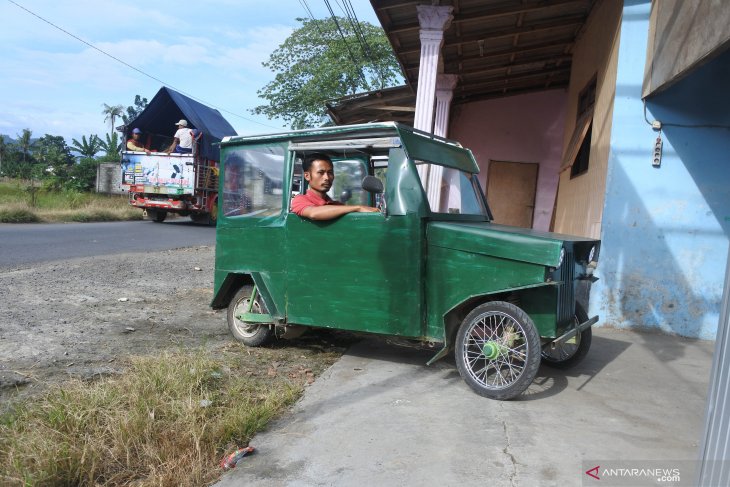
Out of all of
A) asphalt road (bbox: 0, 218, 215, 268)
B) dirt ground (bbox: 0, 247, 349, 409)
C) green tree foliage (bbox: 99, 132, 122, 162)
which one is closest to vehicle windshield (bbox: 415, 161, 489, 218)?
dirt ground (bbox: 0, 247, 349, 409)

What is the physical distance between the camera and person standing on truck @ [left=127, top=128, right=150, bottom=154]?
1702cm

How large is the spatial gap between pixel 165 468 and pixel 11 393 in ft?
4.77

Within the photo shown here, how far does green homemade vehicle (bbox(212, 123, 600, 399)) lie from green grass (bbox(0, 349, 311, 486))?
3.66 ft

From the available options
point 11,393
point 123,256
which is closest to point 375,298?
point 11,393

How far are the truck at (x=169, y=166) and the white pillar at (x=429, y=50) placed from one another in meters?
10.8

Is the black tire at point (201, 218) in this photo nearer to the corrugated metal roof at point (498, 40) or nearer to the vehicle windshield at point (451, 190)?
the corrugated metal roof at point (498, 40)

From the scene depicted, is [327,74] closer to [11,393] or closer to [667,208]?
[667,208]

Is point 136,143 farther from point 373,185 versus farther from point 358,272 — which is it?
point 373,185

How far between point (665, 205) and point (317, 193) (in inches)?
161

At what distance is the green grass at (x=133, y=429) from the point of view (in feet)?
8.83

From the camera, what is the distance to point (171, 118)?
722 inches

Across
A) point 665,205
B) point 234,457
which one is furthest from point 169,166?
point 234,457

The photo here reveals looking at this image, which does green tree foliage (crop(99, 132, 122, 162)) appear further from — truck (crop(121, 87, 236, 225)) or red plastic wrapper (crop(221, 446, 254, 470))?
red plastic wrapper (crop(221, 446, 254, 470))

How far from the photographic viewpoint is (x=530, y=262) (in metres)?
3.66
